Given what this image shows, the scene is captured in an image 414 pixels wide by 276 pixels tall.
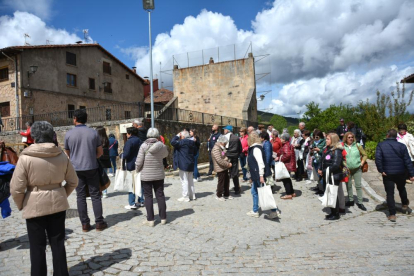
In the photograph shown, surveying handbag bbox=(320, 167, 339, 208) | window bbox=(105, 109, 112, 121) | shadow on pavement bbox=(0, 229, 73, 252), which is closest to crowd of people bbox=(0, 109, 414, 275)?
handbag bbox=(320, 167, 339, 208)

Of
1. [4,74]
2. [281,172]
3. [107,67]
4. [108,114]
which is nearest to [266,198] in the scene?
[281,172]

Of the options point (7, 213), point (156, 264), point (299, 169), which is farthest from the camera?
point (299, 169)

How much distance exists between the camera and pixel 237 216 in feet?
20.3

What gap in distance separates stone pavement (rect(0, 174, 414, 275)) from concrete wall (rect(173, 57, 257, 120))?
80.9 feet

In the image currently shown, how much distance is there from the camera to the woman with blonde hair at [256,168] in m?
5.86

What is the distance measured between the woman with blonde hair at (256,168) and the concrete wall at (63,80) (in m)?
23.9

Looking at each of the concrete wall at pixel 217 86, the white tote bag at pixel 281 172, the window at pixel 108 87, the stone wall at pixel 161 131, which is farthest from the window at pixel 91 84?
the white tote bag at pixel 281 172

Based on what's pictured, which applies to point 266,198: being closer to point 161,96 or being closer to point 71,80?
point 71,80

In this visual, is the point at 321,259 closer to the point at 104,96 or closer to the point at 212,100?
the point at 212,100

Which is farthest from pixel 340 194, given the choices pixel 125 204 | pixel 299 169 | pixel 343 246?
pixel 125 204

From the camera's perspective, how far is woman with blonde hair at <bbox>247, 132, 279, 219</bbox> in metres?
5.86

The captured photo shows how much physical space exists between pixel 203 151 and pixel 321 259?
15086 mm

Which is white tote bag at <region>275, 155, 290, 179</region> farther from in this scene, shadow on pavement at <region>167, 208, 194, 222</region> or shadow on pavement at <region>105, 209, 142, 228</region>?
shadow on pavement at <region>105, 209, 142, 228</region>

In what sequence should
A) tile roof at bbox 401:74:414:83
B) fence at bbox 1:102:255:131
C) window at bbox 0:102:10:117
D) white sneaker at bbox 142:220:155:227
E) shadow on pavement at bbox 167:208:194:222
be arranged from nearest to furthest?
white sneaker at bbox 142:220:155:227
shadow on pavement at bbox 167:208:194:222
fence at bbox 1:102:255:131
tile roof at bbox 401:74:414:83
window at bbox 0:102:10:117
